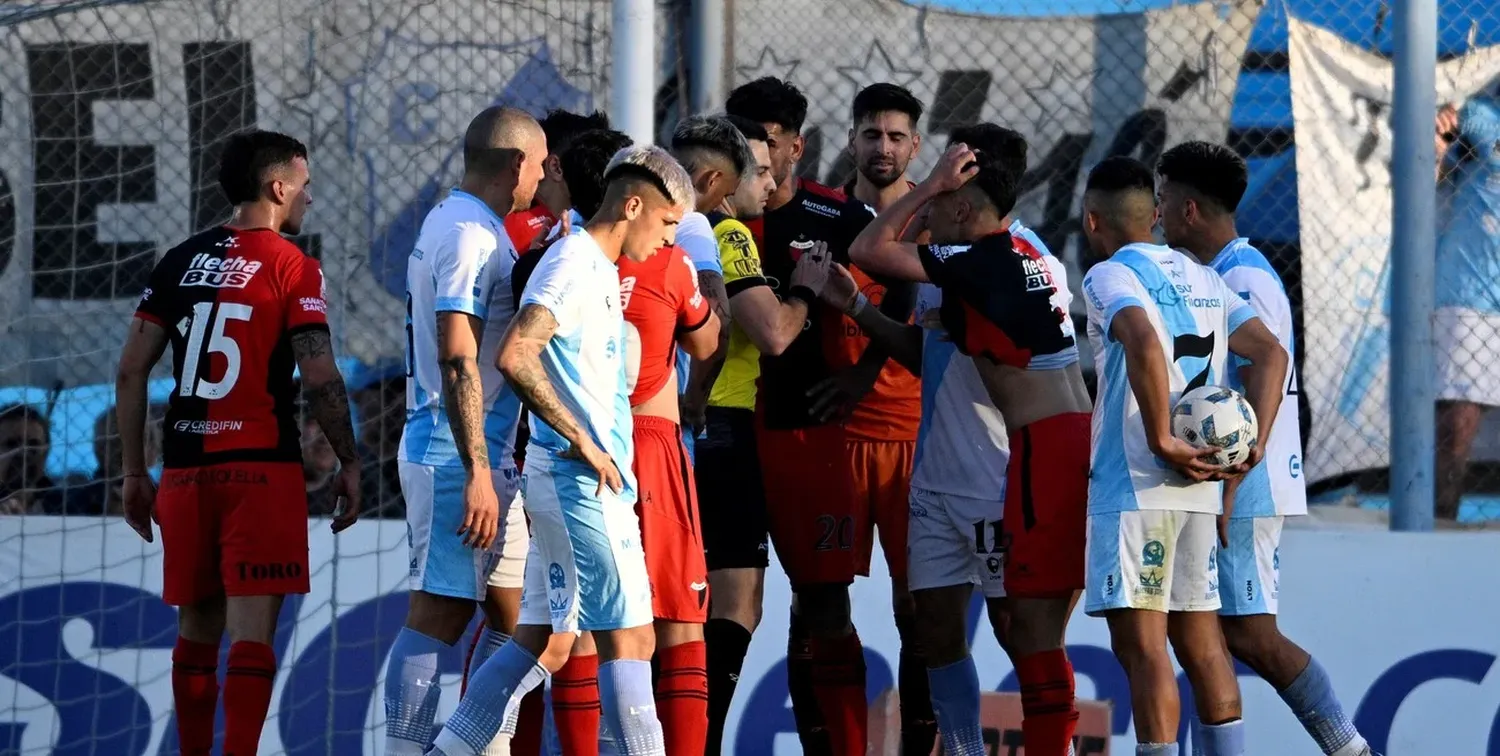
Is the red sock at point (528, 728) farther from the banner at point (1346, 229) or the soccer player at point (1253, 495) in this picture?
the banner at point (1346, 229)

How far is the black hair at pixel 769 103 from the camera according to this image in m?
6.31

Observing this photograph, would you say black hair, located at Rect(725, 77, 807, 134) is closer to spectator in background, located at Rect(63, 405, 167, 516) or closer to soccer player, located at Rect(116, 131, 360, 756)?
soccer player, located at Rect(116, 131, 360, 756)

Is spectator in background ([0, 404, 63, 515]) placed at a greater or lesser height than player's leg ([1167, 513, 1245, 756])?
greater

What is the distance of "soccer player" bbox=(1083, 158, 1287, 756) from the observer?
17.4 feet

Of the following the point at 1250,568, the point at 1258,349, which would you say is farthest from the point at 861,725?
the point at 1258,349

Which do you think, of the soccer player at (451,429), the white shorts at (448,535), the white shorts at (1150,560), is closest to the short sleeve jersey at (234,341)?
the soccer player at (451,429)

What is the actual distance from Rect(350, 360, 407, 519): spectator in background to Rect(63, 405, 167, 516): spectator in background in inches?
35.5

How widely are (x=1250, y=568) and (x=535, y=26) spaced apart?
4.31 m

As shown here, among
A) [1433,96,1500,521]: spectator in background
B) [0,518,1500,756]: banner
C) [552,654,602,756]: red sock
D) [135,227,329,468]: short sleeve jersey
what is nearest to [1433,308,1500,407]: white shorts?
[1433,96,1500,521]: spectator in background

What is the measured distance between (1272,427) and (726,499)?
1764mm

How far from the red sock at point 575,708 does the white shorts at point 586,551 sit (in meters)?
0.59

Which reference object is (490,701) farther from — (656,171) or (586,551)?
(656,171)

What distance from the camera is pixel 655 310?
5.14 m

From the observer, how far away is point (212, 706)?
19.6ft
